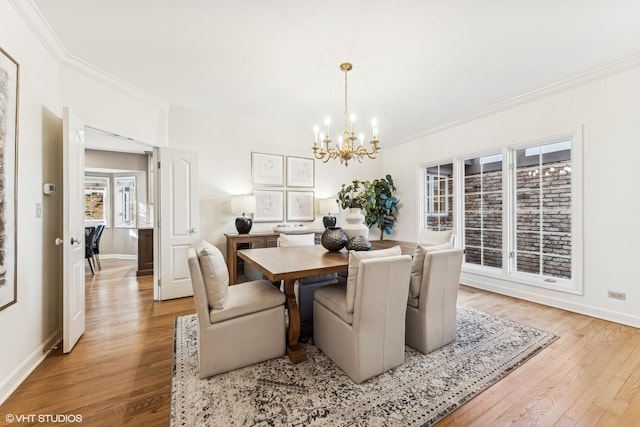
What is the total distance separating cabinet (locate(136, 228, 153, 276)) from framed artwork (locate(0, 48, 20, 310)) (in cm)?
322

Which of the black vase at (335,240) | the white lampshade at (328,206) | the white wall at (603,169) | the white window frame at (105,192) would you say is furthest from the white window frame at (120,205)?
the white wall at (603,169)

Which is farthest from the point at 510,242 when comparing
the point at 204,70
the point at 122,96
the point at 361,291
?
the point at 122,96

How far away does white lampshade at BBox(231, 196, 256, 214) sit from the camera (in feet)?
12.8

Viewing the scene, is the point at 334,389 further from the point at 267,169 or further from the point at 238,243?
the point at 267,169

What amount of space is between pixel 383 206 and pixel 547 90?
284cm

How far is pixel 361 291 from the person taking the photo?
174 centimetres

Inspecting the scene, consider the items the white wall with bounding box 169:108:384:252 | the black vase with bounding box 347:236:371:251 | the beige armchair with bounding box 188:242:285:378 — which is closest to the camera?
the beige armchair with bounding box 188:242:285:378

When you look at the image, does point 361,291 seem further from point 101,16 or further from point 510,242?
point 510,242

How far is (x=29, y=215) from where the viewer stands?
6.50 ft

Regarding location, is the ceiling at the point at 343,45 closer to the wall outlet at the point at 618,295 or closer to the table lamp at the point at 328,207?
the table lamp at the point at 328,207

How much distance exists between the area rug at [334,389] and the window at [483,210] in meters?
1.86

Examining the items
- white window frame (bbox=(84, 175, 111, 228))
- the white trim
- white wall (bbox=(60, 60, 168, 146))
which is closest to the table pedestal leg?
white wall (bbox=(60, 60, 168, 146))

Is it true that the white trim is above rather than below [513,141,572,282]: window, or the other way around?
below

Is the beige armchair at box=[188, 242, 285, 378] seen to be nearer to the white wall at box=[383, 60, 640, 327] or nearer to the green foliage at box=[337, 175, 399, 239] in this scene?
the green foliage at box=[337, 175, 399, 239]
